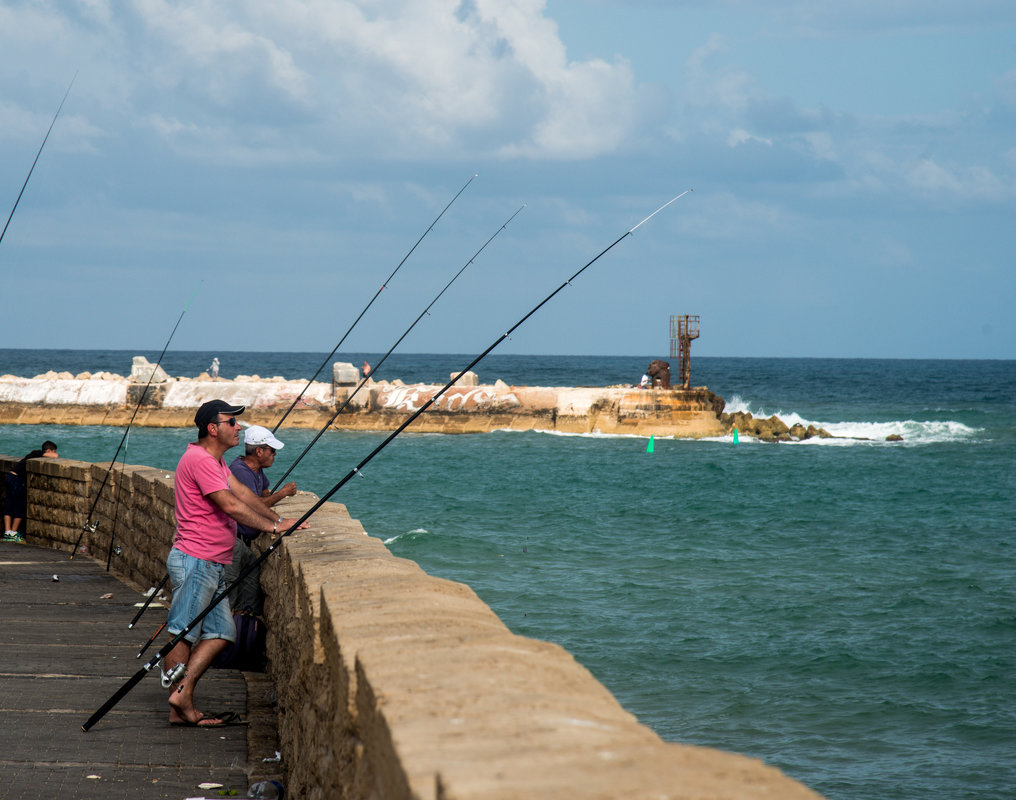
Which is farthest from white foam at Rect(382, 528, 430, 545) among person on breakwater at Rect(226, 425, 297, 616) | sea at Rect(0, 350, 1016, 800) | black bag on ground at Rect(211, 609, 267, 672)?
person on breakwater at Rect(226, 425, 297, 616)

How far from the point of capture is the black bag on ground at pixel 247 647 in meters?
5.47

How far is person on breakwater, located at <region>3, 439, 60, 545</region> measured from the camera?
10.4m

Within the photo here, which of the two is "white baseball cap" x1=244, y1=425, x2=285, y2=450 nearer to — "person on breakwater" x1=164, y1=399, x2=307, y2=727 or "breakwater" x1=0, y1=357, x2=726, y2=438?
"person on breakwater" x1=164, y1=399, x2=307, y2=727

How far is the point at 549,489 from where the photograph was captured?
83.4 feet

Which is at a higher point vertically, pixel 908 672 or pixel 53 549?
pixel 53 549

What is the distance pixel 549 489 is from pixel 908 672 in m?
15.5

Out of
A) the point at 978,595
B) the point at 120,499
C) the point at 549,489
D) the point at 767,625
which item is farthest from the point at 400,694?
the point at 549,489

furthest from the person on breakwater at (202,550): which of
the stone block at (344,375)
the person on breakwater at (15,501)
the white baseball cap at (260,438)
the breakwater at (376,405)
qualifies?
the stone block at (344,375)

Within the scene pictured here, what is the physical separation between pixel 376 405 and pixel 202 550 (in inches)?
1481

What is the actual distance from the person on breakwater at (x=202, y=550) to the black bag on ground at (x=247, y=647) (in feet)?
2.40

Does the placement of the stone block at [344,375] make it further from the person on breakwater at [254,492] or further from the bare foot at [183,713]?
the bare foot at [183,713]

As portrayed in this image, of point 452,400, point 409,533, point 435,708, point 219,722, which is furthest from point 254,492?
point 452,400

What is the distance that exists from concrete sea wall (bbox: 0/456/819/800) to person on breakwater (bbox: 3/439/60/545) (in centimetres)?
688

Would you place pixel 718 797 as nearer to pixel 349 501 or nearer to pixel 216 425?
pixel 216 425
